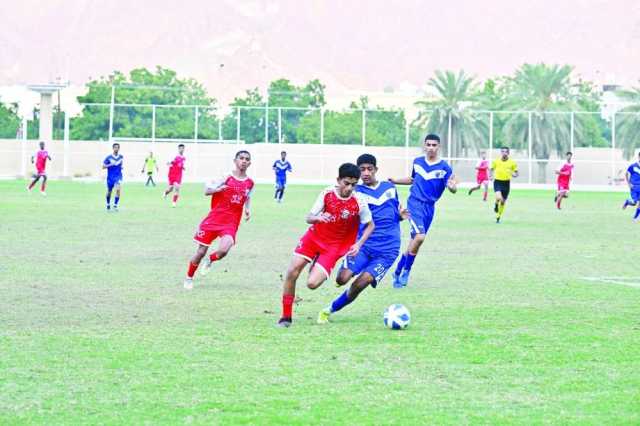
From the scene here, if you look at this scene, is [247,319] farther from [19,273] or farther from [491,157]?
[491,157]

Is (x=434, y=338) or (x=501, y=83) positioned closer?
(x=434, y=338)

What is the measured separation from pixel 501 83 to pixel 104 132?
4039cm

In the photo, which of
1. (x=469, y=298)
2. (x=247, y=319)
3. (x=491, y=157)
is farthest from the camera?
(x=491, y=157)

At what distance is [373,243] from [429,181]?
4.92 m

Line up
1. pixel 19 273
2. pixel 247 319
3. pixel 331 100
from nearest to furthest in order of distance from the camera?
pixel 247 319
pixel 19 273
pixel 331 100

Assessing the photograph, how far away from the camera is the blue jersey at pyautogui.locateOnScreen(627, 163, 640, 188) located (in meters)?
36.4

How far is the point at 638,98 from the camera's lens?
91.0 metres

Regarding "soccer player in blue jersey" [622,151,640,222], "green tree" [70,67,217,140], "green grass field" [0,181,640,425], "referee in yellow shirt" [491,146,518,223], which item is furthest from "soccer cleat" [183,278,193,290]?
"green tree" [70,67,217,140]

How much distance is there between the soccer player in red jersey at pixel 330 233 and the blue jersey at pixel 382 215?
41 cm

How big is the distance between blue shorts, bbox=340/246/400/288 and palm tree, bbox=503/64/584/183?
67.5 m

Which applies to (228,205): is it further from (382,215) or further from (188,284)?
(382,215)

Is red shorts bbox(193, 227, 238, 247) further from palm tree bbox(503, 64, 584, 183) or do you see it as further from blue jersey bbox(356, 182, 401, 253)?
palm tree bbox(503, 64, 584, 183)

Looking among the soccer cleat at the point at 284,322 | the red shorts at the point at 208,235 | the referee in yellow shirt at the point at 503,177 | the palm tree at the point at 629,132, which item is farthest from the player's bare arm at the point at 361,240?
the palm tree at the point at 629,132

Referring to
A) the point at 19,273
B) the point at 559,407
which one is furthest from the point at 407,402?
the point at 19,273
